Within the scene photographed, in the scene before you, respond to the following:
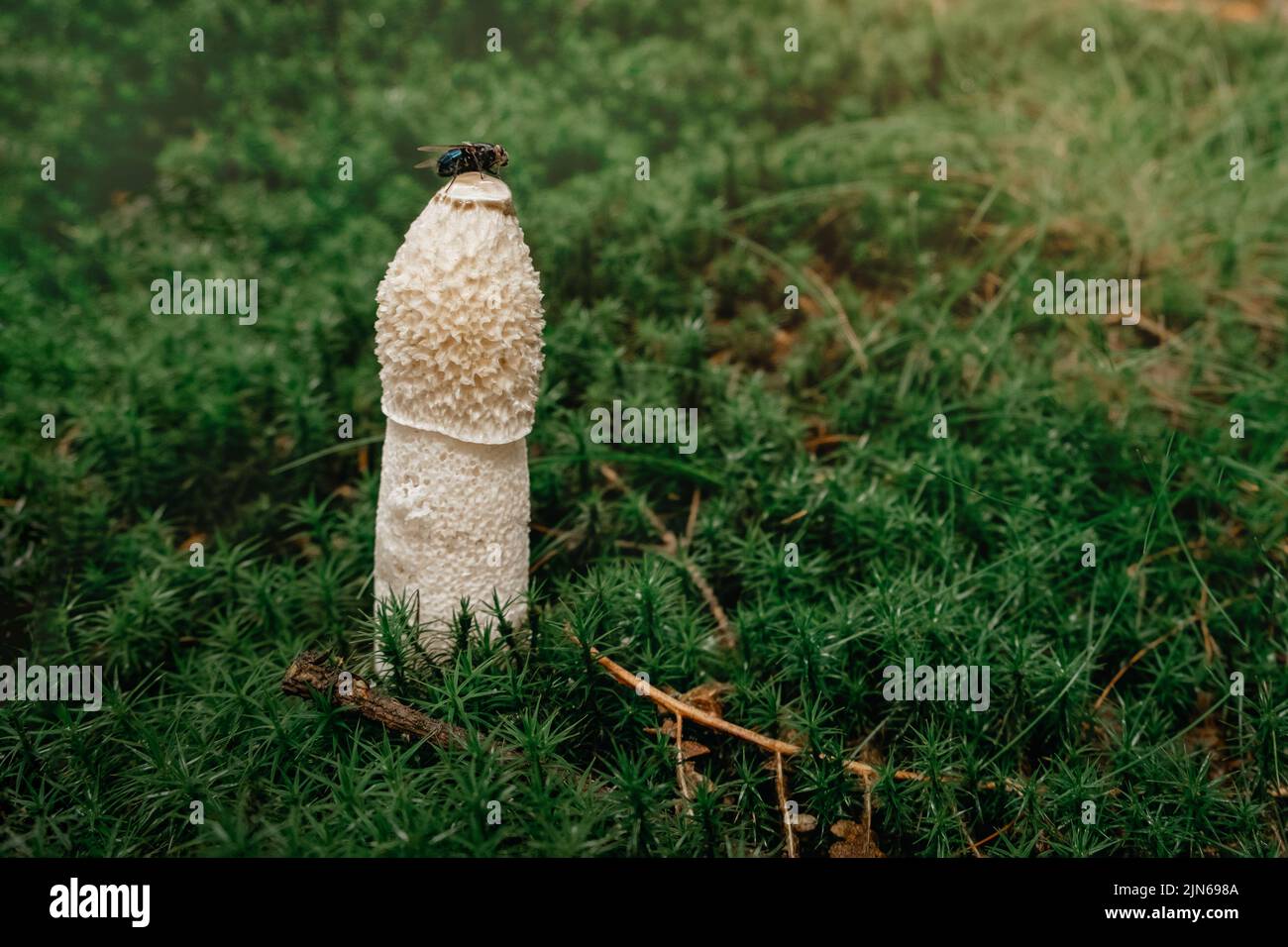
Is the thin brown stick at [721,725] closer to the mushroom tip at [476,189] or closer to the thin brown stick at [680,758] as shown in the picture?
the thin brown stick at [680,758]

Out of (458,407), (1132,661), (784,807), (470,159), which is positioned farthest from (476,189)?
(1132,661)

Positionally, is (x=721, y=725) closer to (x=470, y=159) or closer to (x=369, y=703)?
(x=369, y=703)

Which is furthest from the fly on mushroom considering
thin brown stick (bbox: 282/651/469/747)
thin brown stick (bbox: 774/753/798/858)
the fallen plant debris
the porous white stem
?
the fallen plant debris

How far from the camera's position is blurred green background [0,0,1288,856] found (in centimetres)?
238

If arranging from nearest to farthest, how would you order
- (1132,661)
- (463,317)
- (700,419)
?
(463,317)
(1132,661)
(700,419)

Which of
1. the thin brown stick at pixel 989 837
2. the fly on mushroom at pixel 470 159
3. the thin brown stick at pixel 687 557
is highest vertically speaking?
the fly on mushroom at pixel 470 159

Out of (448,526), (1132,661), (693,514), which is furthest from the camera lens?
(693,514)

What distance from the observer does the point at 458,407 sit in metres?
2.37

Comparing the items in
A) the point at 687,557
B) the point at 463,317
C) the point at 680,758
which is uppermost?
the point at 463,317

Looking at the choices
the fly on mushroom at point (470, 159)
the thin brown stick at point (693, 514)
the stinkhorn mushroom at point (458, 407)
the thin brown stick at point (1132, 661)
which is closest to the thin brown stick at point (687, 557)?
the thin brown stick at point (693, 514)

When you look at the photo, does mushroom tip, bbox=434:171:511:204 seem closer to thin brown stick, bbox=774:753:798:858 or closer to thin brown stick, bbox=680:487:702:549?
thin brown stick, bbox=680:487:702:549

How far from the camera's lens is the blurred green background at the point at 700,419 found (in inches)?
93.5

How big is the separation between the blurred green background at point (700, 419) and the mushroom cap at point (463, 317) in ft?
2.19

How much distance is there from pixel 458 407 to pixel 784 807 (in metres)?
1.36
